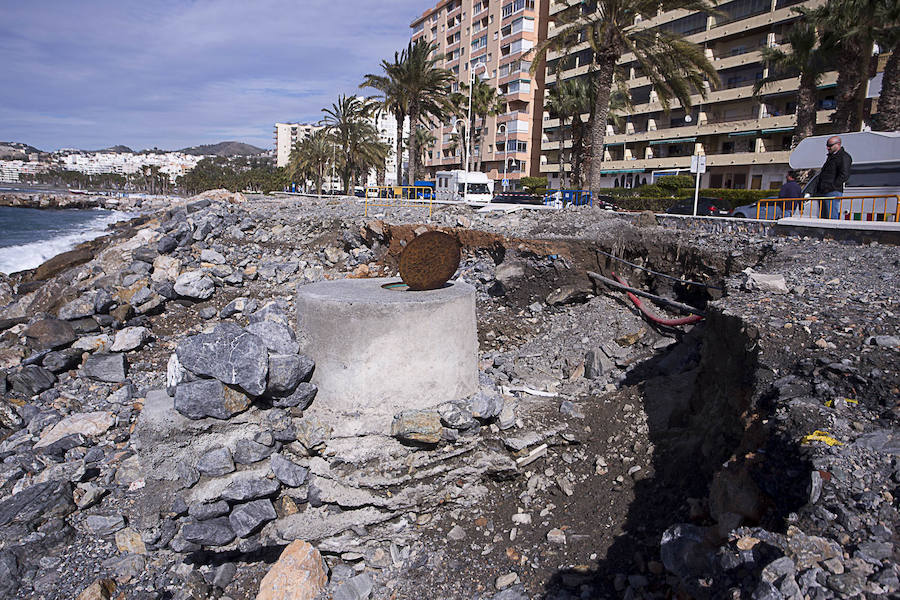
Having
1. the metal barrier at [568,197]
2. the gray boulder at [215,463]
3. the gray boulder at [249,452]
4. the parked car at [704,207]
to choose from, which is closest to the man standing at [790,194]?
the parked car at [704,207]

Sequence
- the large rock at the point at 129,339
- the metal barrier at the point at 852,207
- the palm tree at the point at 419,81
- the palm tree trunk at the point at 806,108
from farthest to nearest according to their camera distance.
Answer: the palm tree at the point at 419,81
the palm tree trunk at the point at 806,108
the metal barrier at the point at 852,207
the large rock at the point at 129,339

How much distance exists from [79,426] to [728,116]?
1892 inches

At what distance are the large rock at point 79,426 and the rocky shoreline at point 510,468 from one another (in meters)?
0.04

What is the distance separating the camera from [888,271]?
7805mm

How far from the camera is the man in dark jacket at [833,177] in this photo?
11.6m

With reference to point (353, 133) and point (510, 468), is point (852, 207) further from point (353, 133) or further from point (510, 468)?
point (353, 133)

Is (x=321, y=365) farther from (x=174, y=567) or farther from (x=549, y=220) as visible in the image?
(x=549, y=220)

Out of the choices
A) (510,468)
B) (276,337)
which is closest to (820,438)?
Result: (510,468)

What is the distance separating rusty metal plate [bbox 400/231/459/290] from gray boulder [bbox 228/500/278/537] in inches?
127

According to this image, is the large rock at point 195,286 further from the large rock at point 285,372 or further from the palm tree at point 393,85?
the palm tree at point 393,85

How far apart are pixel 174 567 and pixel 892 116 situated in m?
23.8

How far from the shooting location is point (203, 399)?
20.8ft

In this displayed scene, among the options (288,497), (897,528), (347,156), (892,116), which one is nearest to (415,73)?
(347,156)

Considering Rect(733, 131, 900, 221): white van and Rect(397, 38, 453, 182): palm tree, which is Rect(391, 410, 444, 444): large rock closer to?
Rect(733, 131, 900, 221): white van
